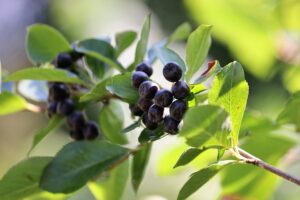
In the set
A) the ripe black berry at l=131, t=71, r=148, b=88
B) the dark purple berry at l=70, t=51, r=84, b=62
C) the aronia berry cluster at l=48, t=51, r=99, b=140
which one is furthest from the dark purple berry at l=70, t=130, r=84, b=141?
the ripe black berry at l=131, t=71, r=148, b=88

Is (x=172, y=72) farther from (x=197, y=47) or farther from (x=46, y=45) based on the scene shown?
(x=46, y=45)

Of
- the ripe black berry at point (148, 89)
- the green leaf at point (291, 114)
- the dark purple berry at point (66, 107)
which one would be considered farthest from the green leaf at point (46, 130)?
the green leaf at point (291, 114)

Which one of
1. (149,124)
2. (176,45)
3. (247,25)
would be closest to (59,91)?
(149,124)

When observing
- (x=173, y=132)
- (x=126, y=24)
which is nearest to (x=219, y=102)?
(x=173, y=132)

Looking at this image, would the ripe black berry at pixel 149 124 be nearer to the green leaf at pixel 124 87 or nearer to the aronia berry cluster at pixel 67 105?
the green leaf at pixel 124 87

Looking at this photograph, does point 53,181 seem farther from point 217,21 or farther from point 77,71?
point 217,21
